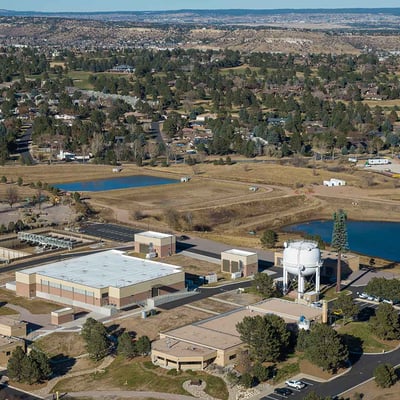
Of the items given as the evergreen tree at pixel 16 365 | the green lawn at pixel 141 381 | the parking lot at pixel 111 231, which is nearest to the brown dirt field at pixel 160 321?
the green lawn at pixel 141 381

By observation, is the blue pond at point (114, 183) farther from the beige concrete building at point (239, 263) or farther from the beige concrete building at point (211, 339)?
the beige concrete building at point (211, 339)

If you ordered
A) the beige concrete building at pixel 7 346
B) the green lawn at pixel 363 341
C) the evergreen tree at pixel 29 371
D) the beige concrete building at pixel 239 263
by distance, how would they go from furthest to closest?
1. the beige concrete building at pixel 239 263
2. the green lawn at pixel 363 341
3. the beige concrete building at pixel 7 346
4. the evergreen tree at pixel 29 371

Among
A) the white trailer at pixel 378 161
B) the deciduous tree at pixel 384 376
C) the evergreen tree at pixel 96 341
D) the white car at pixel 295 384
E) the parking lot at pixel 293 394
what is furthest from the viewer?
the white trailer at pixel 378 161

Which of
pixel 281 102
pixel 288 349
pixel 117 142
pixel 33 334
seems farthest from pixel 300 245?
pixel 281 102

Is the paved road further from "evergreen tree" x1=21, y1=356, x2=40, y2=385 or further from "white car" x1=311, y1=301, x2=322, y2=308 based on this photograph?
"white car" x1=311, y1=301, x2=322, y2=308

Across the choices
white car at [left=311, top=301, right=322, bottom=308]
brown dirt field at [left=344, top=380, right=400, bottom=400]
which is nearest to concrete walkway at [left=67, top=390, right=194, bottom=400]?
brown dirt field at [left=344, top=380, right=400, bottom=400]

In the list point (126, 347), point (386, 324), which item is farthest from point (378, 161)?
point (126, 347)

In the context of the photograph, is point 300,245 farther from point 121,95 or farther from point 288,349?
point 121,95
